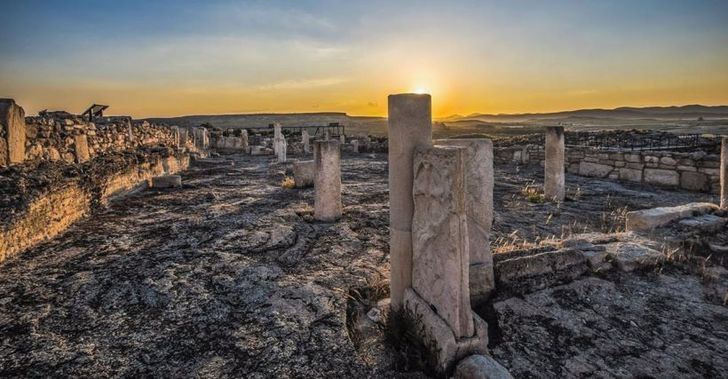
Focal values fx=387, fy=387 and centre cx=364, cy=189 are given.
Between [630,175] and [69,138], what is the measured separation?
15559 mm

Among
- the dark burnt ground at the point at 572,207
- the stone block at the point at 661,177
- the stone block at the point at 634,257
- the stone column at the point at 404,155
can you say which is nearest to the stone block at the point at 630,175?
the stone block at the point at 661,177

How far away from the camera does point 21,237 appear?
213 inches

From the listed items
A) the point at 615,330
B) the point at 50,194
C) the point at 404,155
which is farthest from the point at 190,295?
the point at 615,330

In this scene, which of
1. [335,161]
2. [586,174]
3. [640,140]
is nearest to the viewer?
[335,161]

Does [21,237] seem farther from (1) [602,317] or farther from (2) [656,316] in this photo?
(2) [656,316]

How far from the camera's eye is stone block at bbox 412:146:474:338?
9.00 ft

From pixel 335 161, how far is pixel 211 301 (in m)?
4.03

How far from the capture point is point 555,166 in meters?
9.29

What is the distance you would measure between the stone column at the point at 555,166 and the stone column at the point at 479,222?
5.70 metres

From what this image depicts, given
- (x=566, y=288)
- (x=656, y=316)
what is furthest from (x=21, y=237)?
(x=656, y=316)

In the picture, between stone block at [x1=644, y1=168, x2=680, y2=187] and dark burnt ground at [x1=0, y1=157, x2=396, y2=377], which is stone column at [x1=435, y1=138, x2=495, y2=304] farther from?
stone block at [x1=644, y1=168, x2=680, y2=187]

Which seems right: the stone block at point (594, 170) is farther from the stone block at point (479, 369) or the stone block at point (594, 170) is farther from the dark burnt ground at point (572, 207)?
the stone block at point (479, 369)

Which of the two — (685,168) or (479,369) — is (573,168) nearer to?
(685,168)

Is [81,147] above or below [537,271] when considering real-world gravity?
above
